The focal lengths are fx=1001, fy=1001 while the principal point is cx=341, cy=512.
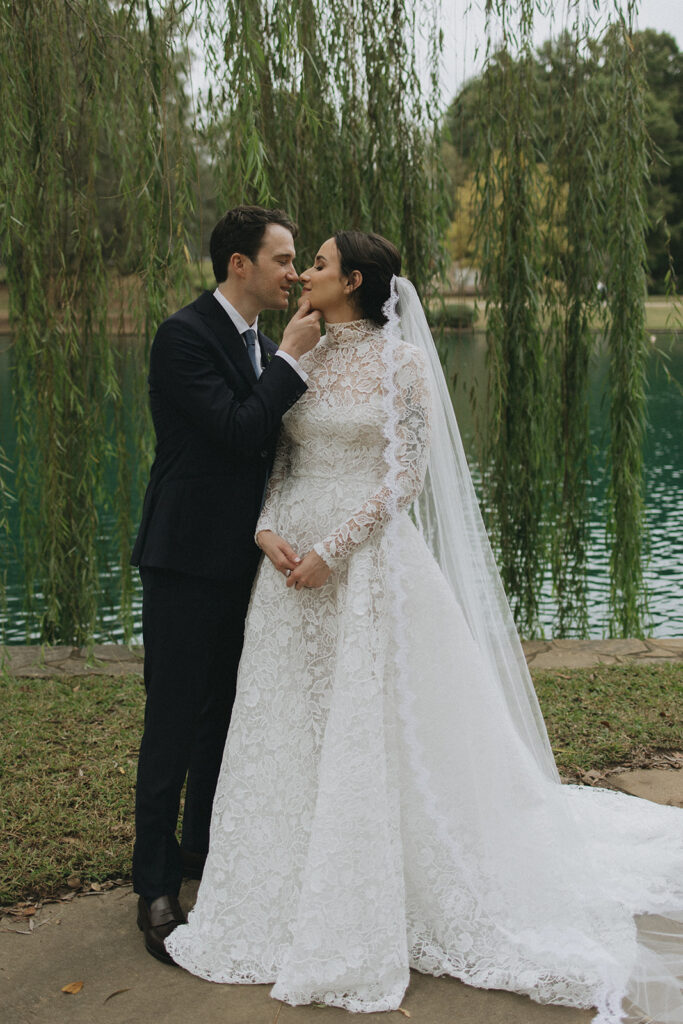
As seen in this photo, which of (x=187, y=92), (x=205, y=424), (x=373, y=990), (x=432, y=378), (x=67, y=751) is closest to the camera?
(x=373, y=990)

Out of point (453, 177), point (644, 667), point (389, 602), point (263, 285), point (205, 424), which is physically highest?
point (453, 177)

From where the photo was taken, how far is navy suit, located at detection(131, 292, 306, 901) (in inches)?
98.6

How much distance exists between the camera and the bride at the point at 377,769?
2.34m

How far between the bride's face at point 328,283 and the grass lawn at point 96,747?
171 centimetres

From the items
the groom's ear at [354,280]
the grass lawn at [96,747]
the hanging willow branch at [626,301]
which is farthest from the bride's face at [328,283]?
the hanging willow branch at [626,301]

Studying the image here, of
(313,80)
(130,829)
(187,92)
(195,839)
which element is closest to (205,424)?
(195,839)

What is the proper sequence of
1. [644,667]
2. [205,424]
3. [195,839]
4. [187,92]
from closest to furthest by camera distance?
[205,424], [195,839], [187,92], [644,667]

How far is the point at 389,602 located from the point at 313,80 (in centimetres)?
288

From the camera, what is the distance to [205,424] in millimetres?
2469

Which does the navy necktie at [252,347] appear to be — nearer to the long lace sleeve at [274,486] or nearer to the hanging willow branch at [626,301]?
the long lace sleeve at [274,486]

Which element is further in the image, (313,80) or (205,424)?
(313,80)

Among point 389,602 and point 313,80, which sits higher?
point 313,80

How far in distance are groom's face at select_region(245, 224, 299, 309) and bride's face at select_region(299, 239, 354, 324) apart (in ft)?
0.17

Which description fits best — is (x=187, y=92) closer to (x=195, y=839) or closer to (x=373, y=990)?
(x=195, y=839)
